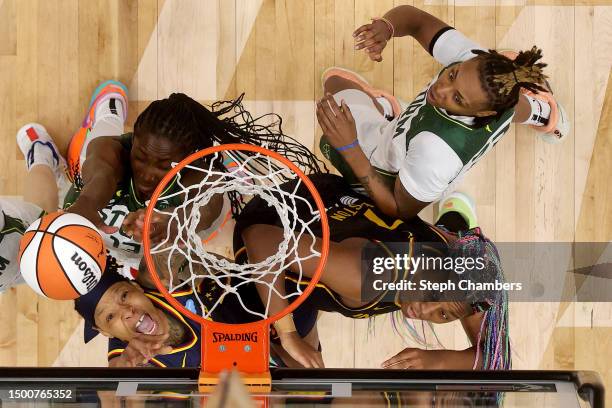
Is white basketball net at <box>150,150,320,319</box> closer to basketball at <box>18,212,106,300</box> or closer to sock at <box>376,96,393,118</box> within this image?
basketball at <box>18,212,106,300</box>

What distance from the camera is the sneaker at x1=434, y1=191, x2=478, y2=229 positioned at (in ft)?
7.93

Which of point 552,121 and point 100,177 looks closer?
point 100,177

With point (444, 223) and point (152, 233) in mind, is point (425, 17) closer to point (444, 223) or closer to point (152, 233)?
point (444, 223)

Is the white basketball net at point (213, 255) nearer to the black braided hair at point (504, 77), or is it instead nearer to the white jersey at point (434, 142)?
the white jersey at point (434, 142)

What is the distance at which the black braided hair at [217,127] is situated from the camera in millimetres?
2191

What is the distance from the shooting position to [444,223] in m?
2.41

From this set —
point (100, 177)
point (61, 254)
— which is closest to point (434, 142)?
point (100, 177)

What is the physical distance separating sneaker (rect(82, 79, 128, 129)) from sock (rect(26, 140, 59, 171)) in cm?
14

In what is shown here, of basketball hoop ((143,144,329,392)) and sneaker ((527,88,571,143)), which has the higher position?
sneaker ((527,88,571,143))

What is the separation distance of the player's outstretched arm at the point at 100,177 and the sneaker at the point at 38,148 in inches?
9.0

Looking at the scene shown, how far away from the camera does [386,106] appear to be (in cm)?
241

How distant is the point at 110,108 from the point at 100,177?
0.32 m

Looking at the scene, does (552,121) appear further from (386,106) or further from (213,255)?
(213,255)

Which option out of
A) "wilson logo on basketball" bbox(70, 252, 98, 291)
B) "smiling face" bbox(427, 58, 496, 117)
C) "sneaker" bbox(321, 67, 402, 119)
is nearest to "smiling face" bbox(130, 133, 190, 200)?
"wilson logo on basketball" bbox(70, 252, 98, 291)
